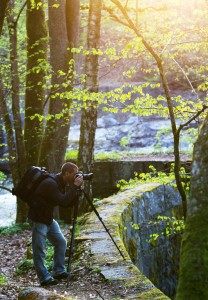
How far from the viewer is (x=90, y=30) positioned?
9359 millimetres


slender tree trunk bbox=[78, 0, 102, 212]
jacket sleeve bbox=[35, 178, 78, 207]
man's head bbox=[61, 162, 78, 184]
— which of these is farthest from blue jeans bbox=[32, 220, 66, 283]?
slender tree trunk bbox=[78, 0, 102, 212]

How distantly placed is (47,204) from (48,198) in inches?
3.9

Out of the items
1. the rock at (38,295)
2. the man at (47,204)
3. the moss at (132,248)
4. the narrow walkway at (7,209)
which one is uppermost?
the man at (47,204)

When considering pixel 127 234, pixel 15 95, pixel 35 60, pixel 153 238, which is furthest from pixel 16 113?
pixel 127 234

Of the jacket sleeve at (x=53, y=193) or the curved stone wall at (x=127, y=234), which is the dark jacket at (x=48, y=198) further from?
the curved stone wall at (x=127, y=234)

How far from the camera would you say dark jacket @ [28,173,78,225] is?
19.5 feet

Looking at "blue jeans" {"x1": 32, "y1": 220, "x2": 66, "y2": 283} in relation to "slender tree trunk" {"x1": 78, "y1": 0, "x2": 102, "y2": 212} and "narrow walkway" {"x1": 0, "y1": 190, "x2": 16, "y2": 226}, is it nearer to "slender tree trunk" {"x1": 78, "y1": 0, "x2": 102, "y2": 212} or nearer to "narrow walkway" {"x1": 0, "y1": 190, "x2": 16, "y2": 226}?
"slender tree trunk" {"x1": 78, "y1": 0, "x2": 102, "y2": 212}

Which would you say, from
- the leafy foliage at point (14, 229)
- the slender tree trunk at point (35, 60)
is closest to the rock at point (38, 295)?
the leafy foliage at point (14, 229)

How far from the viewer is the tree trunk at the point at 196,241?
111 inches

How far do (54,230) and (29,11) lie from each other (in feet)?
25.7

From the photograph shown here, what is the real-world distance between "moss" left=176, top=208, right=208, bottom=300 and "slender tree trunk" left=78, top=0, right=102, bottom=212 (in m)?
6.54

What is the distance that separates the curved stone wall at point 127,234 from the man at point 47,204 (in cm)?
72

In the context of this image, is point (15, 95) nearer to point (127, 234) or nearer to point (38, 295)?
point (127, 234)

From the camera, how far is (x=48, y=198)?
606 centimetres
